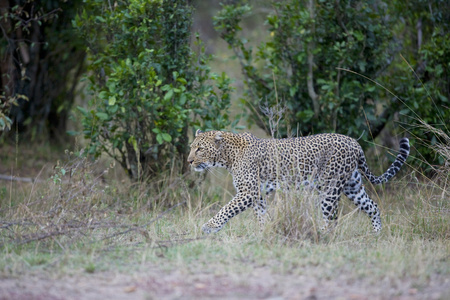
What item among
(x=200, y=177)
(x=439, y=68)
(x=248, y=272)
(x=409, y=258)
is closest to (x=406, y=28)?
(x=439, y=68)

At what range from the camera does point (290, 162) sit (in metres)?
8.21

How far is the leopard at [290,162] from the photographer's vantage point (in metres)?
8.19

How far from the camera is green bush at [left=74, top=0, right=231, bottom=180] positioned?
355 inches

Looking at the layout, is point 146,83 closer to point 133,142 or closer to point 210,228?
point 133,142

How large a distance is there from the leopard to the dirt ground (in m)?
2.67

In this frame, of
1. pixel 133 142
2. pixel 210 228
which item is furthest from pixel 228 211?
pixel 133 142

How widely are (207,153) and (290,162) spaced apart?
122cm

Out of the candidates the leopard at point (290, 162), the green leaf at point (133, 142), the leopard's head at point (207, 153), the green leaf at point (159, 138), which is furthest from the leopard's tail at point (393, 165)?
the green leaf at point (133, 142)

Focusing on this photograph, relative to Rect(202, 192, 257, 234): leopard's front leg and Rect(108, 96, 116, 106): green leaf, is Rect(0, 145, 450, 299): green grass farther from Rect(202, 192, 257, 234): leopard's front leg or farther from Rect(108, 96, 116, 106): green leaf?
Rect(108, 96, 116, 106): green leaf

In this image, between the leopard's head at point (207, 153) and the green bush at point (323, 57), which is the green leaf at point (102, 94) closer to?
the leopard's head at point (207, 153)

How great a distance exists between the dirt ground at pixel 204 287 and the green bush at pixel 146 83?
3772 millimetres

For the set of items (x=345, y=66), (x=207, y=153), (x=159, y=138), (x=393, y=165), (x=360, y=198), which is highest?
(x=345, y=66)

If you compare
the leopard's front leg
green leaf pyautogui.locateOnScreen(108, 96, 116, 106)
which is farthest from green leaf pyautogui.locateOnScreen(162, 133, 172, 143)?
the leopard's front leg

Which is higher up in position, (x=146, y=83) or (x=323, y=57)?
(x=323, y=57)
